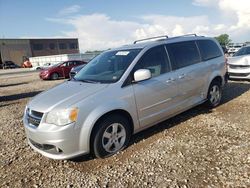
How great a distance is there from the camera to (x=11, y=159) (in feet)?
13.8

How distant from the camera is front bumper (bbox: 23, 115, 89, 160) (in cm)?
341

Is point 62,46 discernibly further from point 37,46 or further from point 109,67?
point 109,67

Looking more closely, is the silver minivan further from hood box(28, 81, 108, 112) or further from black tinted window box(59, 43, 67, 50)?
black tinted window box(59, 43, 67, 50)

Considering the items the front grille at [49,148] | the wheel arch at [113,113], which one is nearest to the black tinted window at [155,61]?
the wheel arch at [113,113]

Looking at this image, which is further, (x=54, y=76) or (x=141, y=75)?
(x=54, y=76)

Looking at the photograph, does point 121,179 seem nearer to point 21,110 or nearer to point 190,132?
point 190,132

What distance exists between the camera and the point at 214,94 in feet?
19.8

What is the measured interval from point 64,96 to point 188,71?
2.70 meters

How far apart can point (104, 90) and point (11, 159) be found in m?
2.09

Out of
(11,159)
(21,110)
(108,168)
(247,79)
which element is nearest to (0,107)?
(21,110)

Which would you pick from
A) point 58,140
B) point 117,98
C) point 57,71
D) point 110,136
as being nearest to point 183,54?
point 117,98

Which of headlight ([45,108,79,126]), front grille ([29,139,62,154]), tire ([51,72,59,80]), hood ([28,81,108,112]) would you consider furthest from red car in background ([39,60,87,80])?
headlight ([45,108,79,126])

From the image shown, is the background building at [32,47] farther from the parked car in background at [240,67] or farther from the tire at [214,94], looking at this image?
the tire at [214,94]

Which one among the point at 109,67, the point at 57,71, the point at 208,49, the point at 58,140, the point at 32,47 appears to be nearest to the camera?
the point at 58,140
